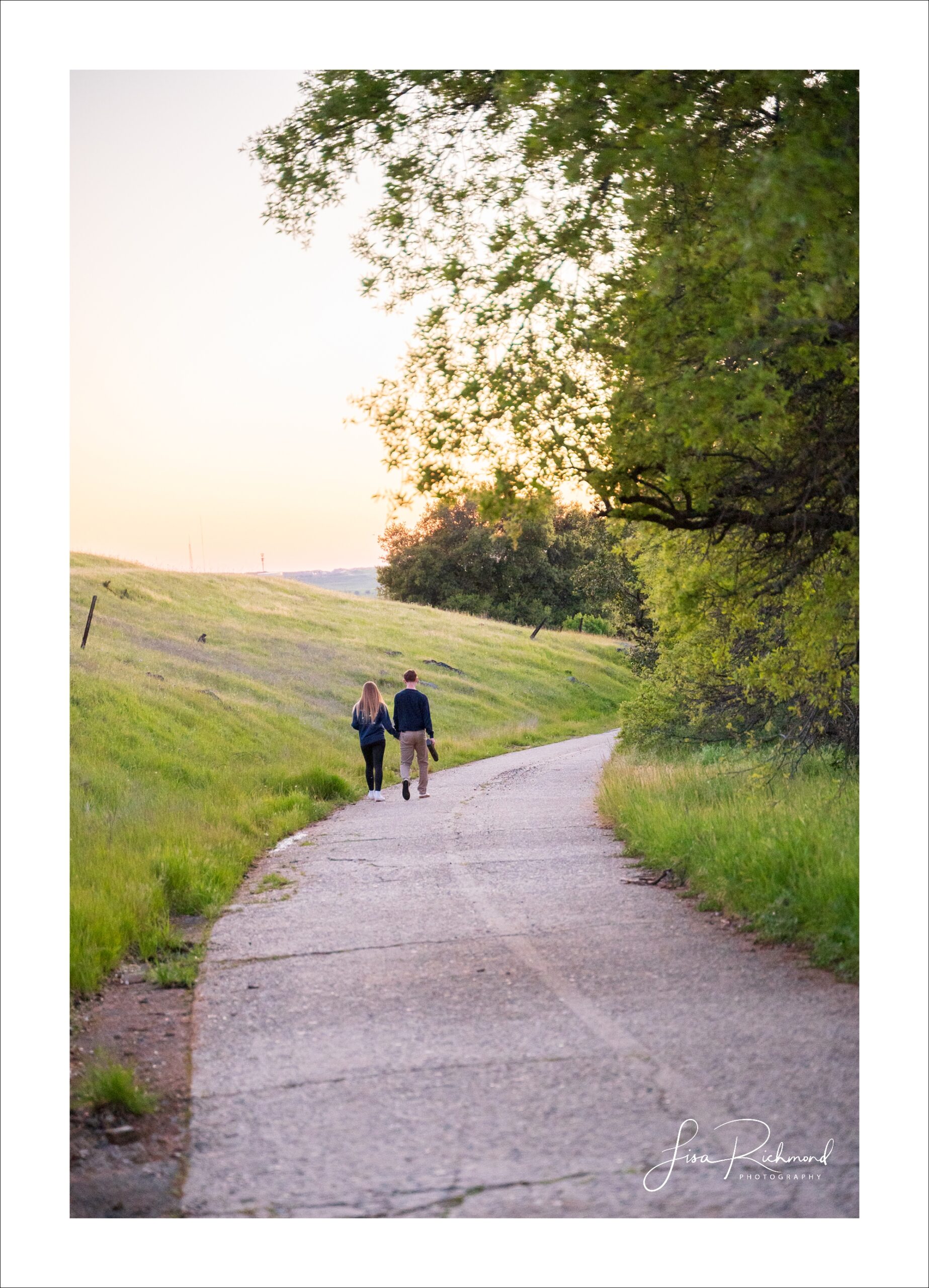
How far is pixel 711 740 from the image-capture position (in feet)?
52.5

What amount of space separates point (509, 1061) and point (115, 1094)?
186cm

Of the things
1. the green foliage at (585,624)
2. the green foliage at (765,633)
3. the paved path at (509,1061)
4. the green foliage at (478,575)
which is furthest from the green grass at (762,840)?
the green foliage at (585,624)

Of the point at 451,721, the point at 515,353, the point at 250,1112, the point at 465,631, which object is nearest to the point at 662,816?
the point at 515,353

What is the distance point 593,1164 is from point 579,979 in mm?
2219

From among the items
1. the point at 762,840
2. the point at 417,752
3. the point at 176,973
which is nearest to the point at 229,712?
the point at 417,752

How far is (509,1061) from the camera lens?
5.02m

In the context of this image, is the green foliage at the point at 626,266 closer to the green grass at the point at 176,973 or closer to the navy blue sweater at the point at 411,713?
the green grass at the point at 176,973

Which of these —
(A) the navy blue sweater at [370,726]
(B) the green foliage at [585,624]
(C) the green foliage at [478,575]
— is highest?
(C) the green foliage at [478,575]

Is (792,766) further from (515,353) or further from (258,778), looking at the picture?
(258,778)

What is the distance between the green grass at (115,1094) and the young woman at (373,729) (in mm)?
11093

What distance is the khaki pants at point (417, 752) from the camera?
54.4ft

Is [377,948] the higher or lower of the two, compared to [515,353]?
lower

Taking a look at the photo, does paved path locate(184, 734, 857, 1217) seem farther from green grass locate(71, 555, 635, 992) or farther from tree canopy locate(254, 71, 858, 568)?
tree canopy locate(254, 71, 858, 568)

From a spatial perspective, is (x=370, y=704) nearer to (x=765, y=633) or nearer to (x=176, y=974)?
(x=765, y=633)
